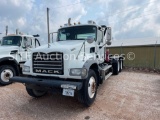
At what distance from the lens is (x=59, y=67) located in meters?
4.34

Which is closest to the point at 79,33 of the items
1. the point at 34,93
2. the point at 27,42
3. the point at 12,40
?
the point at 34,93

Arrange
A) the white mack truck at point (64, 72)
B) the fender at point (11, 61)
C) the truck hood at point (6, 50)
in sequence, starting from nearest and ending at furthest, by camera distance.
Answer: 1. the white mack truck at point (64, 72)
2. the fender at point (11, 61)
3. the truck hood at point (6, 50)

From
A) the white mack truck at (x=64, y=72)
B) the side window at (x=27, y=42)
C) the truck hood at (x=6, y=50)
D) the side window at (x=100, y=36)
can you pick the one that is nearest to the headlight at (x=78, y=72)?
the white mack truck at (x=64, y=72)

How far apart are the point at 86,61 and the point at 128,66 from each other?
29.6 ft

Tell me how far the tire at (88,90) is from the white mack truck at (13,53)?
14.2 ft

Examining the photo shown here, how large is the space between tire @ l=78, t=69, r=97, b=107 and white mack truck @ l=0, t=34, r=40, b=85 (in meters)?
4.32

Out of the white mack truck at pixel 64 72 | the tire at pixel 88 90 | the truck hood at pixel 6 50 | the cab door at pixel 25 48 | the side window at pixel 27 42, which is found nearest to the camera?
the white mack truck at pixel 64 72

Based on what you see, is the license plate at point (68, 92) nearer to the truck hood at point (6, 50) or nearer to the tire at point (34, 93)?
the tire at point (34, 93)

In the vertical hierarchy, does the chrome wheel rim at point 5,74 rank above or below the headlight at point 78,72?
below

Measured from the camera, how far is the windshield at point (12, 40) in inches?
313

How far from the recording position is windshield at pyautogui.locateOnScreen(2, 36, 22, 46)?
7948 mm

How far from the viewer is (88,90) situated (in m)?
4.45

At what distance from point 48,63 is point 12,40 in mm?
4520

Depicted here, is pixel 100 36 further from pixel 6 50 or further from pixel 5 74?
pixel 5 74
